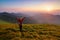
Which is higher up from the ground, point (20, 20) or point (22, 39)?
point (20, 20)

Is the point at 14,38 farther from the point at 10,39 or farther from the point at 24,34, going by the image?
the point at 24,34

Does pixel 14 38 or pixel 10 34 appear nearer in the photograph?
pixel 14 38

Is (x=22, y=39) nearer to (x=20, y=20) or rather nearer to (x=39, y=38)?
(x=39, y=38)

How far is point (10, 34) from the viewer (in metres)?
24.5

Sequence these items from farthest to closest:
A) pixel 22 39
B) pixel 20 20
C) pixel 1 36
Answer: pixel 20 20 → pixel 1 36 → pixel 22 39

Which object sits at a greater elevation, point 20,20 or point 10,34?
point 20,20

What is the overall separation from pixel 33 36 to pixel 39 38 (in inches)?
55.0

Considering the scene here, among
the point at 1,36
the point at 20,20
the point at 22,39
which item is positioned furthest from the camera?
the point at 20,20

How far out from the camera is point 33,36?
24.1m

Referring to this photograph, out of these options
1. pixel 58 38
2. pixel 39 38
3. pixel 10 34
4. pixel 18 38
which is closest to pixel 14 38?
pixel 18 38

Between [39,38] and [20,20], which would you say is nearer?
[39,38]

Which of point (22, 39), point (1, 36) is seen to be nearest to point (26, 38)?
point (22, 39)

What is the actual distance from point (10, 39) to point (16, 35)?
1984 mm

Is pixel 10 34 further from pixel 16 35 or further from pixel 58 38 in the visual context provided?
pixel 58 38
